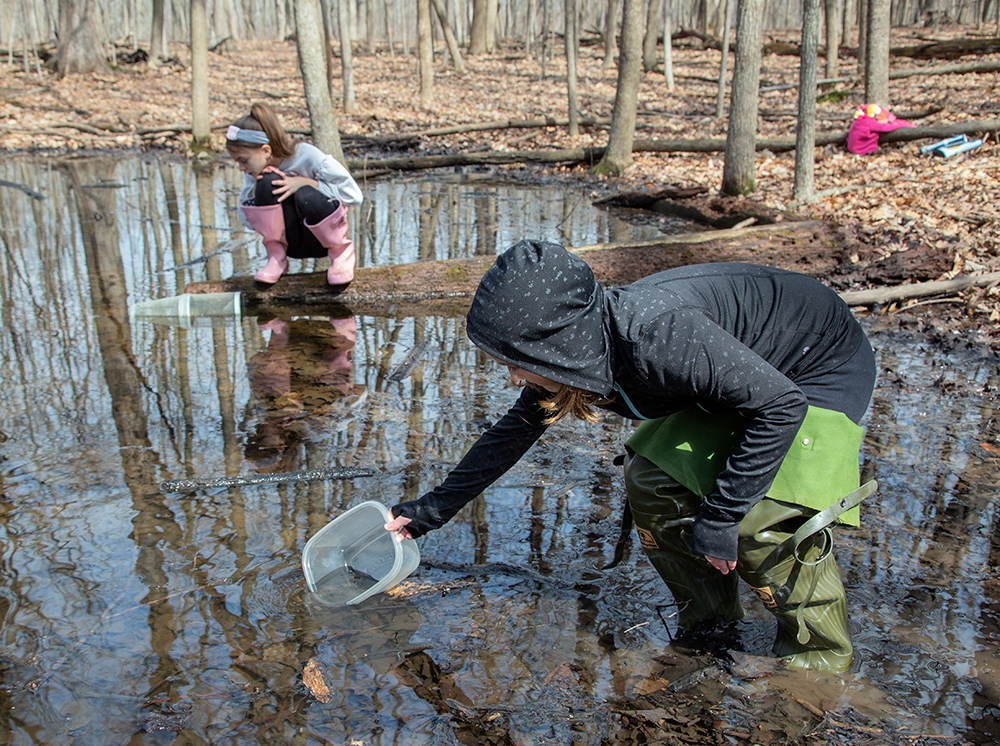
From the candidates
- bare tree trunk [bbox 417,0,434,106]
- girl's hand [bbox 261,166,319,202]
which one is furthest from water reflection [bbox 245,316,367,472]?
bare tree trunk [bbox 417,0,434,106]

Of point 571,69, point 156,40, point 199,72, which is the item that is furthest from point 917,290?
point 156,40

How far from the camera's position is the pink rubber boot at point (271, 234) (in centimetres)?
581

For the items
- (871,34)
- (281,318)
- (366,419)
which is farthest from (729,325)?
(871,34)

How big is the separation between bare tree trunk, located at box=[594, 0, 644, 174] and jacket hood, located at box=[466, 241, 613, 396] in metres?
10.6

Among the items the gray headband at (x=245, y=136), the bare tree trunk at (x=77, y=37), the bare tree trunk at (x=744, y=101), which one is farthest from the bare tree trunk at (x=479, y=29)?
the gray headband at (x=245, y=136)

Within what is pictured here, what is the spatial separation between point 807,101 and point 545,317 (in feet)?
27.9

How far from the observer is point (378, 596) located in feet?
9.57

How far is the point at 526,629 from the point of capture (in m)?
2.68

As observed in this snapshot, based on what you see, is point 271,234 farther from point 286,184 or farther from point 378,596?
point 378,596

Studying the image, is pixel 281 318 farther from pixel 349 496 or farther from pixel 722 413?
pixel 722 413

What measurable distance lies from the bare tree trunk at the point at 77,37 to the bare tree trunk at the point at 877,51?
22.8 meters

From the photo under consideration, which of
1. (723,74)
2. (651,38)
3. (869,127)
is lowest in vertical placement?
(869,127)

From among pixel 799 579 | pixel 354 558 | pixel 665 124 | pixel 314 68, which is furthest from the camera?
pixel 665 124

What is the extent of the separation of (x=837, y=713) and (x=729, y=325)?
1.21 metres
